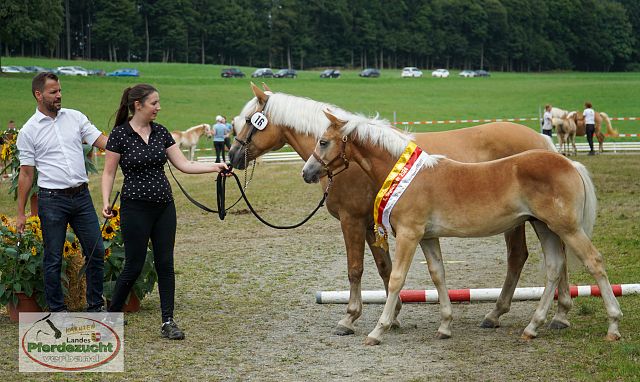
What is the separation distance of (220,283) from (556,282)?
4.48 m

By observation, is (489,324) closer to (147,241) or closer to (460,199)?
(460,199)

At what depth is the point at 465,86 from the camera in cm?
8206

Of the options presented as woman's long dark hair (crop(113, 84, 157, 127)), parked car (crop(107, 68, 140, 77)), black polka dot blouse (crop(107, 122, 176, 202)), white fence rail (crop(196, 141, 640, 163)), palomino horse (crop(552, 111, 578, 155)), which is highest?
parked car (crop(107, 68, 140, 77))

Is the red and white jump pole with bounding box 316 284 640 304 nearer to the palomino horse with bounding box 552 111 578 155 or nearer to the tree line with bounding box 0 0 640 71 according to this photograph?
the palomino horse with bounding box 552 111 578 155

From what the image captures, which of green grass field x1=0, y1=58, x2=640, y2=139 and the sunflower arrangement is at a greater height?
green grass field x1=0, y1=58, x2=640, y2=139

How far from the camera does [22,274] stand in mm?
8445

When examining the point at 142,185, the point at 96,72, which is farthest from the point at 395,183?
the point at 96,72

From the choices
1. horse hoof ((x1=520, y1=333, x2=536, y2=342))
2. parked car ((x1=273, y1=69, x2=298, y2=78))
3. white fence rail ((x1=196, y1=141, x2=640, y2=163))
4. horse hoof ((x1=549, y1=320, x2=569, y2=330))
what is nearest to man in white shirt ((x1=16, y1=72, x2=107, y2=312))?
horse hoof ((x1=520, y1=333, x2=536, y2=342))

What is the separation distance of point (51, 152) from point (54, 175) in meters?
0.22

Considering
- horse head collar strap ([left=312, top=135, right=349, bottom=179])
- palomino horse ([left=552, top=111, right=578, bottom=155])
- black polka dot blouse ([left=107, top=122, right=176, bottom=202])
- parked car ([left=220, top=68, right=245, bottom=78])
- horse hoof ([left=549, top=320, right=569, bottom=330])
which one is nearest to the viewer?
black polka dot blouse ([left=107, top=122, right=176, bottom=202])

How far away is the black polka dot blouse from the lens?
7355mm

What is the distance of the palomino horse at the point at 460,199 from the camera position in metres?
7.14

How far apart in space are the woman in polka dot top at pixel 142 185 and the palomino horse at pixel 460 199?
129 centimetres

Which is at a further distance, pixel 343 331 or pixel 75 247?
pixel 75 247
